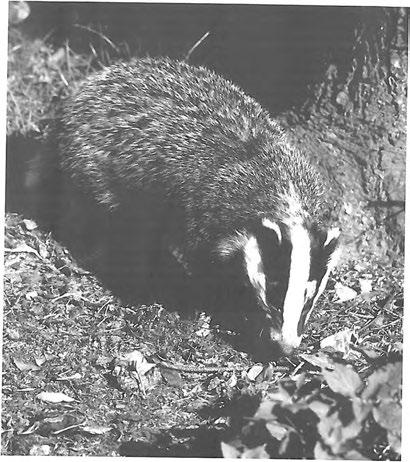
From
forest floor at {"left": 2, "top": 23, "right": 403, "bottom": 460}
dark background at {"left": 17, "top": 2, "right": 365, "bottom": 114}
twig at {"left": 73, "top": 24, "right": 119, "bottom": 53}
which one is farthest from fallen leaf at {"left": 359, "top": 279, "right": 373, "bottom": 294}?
twig at {"left": 73, "top": 24, "right": 119, "bottom": 53}

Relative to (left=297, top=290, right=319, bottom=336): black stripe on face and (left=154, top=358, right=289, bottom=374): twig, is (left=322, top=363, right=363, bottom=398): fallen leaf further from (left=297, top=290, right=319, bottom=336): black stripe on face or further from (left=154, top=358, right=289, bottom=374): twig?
(left=154, top=358, right=289, bottom=374): twig

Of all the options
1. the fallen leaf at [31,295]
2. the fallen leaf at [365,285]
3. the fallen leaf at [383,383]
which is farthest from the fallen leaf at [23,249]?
the fallen leaf at [383,383]

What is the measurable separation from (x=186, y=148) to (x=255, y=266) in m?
0.61

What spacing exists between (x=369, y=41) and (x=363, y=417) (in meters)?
1.60

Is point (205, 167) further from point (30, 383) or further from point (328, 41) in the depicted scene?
point (30, 383)

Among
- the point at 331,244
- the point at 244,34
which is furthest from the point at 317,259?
the point at 244,34

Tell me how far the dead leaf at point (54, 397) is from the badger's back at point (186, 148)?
85 centimetres

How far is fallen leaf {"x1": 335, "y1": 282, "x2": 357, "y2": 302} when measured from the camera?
3.36m

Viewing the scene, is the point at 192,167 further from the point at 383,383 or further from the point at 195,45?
the point at 383,383

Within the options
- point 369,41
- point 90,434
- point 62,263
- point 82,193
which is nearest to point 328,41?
point 369,41

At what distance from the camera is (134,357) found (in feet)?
10.6

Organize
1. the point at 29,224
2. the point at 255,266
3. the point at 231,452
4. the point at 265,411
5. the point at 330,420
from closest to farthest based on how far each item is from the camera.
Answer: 1. the point at 330,420
2. the point at 265,411
3. the point at 231,452
4. the point at 255,266
5. the point at 29,224

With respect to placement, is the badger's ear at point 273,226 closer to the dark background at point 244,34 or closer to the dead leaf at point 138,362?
the dark background at point 244,34

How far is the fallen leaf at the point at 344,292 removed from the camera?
3.36 m
